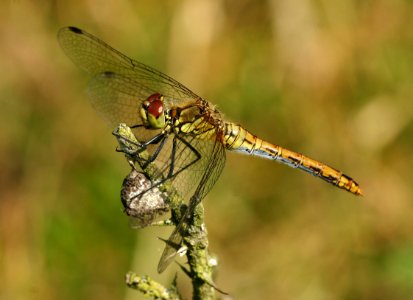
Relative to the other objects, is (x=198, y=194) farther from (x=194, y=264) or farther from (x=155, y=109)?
(x=155, y=109)

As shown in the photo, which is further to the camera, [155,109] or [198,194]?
[155,109]

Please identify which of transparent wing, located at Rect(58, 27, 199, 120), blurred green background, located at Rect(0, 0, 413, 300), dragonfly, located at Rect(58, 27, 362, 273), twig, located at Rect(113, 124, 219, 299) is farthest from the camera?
blurred green background, located at Rect(0, 0, 413, 300)

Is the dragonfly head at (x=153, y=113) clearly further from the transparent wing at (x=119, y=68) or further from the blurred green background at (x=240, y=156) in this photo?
the blurred green background at (x=240, y=156)

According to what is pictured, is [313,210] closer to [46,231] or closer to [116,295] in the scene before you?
[116,295]

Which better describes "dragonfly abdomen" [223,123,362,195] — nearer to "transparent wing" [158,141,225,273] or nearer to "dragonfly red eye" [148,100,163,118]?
"transparent wing" [158,141,225,273]

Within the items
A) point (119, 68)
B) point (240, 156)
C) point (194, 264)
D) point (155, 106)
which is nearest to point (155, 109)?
point (155, 106)

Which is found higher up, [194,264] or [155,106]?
[155,106]

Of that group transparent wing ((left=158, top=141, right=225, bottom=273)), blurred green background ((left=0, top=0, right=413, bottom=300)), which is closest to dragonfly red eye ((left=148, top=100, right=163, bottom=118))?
transparent wing ((left=158, top=141, right=225, bottom=273))
